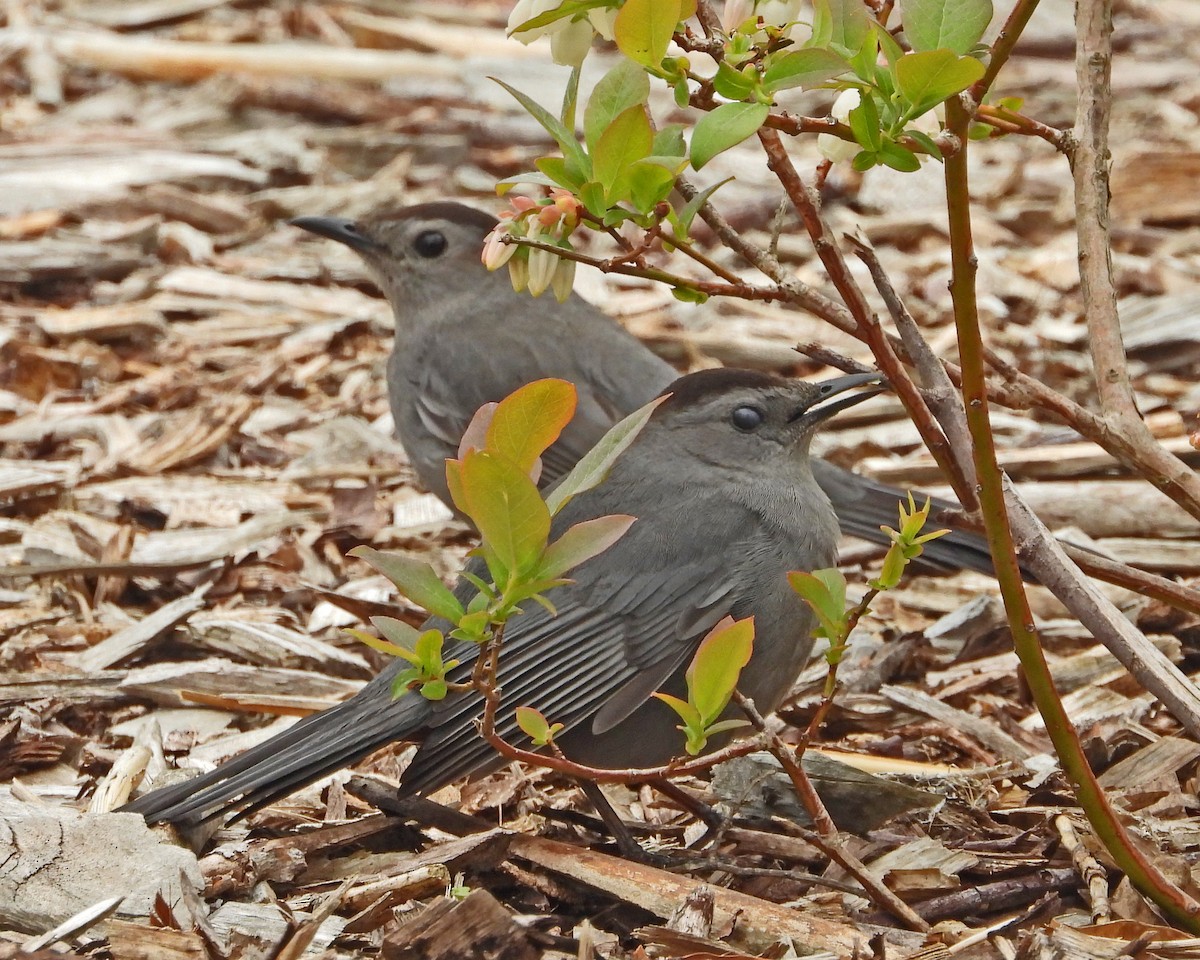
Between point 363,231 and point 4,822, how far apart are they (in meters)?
3.78

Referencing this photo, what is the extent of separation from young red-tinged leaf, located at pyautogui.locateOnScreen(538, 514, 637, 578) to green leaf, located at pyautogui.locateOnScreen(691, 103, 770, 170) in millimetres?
619

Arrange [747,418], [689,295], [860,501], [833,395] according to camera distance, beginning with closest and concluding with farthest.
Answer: [689,295] → [833,395] → [747,418] → [860,501]

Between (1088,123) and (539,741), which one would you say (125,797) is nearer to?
(539,741)

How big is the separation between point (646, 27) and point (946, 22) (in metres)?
0.49

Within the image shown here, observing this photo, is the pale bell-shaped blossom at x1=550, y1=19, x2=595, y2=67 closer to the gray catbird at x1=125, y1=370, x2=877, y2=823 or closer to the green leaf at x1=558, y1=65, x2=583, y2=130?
the green leaf at x1=558, y1=65, x2=583, y2=130

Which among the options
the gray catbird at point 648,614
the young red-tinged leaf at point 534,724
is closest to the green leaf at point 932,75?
the young red-tinged leaf at point 534,724

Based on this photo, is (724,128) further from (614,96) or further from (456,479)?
(456,479)

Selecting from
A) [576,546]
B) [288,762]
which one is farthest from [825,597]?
[288,762]

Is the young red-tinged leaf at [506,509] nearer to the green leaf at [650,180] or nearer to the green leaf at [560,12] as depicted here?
the green leaf at [650,180]

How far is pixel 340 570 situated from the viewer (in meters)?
5.92

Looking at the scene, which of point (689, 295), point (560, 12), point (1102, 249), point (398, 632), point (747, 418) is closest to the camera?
point (560, 12)

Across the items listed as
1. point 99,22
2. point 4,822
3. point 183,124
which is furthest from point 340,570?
point 99,22

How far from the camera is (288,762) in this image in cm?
388

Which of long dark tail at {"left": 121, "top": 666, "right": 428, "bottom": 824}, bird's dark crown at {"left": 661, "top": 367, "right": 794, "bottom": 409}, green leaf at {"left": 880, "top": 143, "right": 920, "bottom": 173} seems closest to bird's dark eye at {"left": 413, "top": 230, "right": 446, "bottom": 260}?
bird's dark crown at {"left": 661, "top": 367, "right": 794, "bottom": 409}
